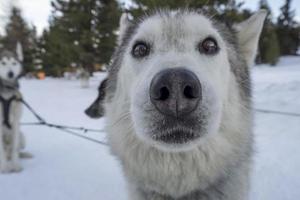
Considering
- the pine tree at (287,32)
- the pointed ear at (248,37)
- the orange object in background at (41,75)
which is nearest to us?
the pointed ear at (248,37)

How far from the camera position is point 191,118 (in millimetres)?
1826

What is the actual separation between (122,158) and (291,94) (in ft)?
30.7

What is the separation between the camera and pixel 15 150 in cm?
548

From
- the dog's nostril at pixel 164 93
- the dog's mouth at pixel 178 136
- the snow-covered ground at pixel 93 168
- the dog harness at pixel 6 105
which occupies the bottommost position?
the snow-covered ground at pixel 93 168

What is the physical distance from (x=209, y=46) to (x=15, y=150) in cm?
430

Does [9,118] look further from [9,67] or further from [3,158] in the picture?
[9,67]

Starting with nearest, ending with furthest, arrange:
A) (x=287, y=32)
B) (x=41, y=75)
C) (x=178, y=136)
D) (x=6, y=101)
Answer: (x=178, y=136)
(x=6, y=101)
(x=41, y=75)
(x=287, y=32)

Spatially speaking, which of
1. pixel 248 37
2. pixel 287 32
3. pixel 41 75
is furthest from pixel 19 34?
pixel 248 37

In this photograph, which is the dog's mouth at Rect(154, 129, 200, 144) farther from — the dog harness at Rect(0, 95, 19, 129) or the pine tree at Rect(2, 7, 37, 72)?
A: the pine tree at Rect(2, 7, 37, 72)

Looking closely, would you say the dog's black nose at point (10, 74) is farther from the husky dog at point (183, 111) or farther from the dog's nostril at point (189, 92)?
the dog's nostril at point (189, 92)

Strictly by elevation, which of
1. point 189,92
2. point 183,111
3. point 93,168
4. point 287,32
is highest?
point 287,32

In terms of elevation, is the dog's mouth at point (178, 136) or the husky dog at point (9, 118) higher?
the dog's mouth at point (178, 136)

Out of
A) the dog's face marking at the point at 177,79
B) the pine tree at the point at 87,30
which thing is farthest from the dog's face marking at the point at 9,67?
the pine tree at the point at 87,30

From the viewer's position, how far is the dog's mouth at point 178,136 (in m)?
1.88
